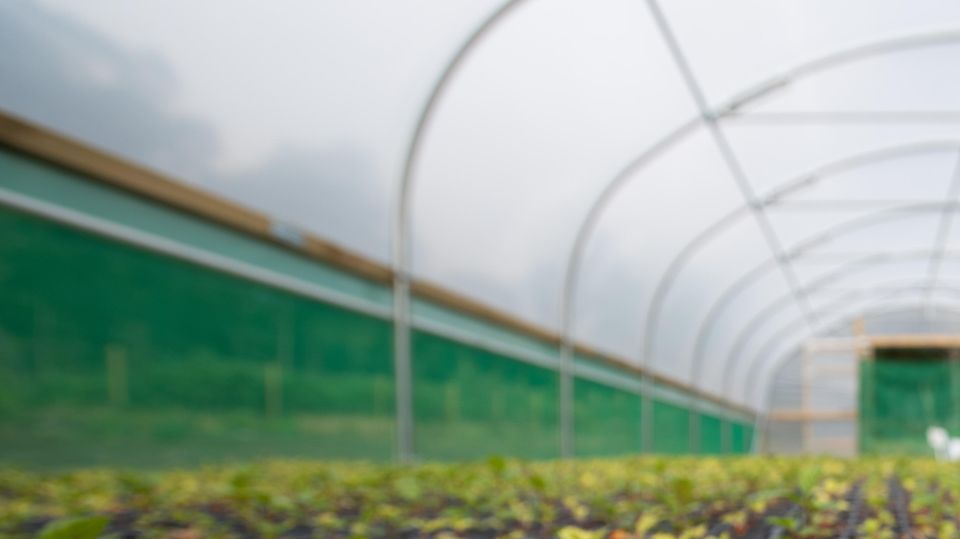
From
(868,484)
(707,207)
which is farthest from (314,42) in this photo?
(707,207)

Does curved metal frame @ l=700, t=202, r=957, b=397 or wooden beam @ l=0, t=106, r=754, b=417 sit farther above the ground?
curved metal frame @ l=700, t=202, r=957, b=397

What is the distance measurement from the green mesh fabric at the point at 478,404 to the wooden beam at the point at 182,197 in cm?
67

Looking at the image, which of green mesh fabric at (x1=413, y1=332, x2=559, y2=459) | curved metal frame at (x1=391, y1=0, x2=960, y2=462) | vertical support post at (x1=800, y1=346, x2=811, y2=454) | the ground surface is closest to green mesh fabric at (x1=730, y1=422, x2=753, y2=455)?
vertical support post at (x1=800, y1=346, x2=811, y2=454)

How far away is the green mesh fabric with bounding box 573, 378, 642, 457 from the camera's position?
633 inches

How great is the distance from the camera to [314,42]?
292 inches

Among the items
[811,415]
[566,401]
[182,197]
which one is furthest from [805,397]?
[182,197]

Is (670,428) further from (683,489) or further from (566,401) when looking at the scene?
(683,489)

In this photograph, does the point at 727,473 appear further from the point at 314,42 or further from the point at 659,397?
the point at 659,397

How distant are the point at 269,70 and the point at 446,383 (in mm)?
5070

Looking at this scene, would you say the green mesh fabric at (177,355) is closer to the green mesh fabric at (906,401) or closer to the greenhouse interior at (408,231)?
the greenhouse interior at (408,231)

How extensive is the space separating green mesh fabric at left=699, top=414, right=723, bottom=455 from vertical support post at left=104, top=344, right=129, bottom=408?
69.4 ft

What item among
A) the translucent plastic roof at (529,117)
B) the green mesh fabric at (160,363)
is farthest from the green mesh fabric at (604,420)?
the green mesh fabric at (160,363)

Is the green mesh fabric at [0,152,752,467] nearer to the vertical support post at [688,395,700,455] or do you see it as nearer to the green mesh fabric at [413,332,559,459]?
the green mesh fabric at [413,332,559,459]

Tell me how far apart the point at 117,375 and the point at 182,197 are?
1538 mm
